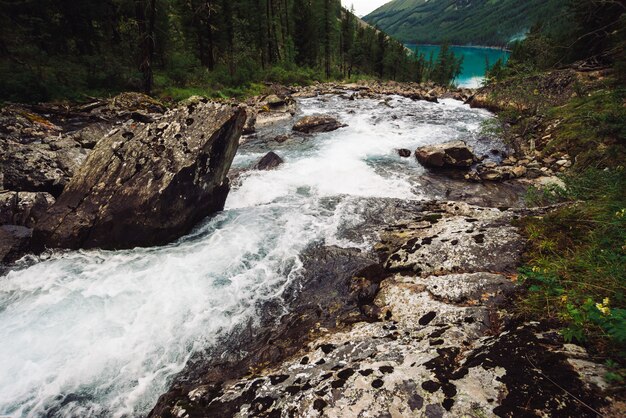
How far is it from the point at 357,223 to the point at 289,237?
229 centimetres

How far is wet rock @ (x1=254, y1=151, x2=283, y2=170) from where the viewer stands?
13.9 m

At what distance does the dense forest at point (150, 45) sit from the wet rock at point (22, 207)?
12213 mm

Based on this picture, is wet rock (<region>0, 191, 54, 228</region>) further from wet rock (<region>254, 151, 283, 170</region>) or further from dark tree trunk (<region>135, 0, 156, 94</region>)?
dark tree trunk (<region>135, 0, 156, 94</region>)

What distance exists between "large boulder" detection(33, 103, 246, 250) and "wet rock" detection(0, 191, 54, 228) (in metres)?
1.01

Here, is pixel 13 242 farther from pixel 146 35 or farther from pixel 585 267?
pixel 146 35

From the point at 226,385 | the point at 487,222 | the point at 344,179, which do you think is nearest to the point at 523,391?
the point at 226,385

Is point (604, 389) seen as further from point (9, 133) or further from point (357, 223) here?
point (9, 133)

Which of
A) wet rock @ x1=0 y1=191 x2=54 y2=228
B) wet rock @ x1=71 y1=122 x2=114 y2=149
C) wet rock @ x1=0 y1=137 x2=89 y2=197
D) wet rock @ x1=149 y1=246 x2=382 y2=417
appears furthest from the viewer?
wet rock @ x1=71 y1=122 x2=114 y2=149

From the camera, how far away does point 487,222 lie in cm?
693

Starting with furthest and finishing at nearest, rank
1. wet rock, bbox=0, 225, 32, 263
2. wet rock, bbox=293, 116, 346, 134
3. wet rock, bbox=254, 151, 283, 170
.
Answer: wet rock, bbox=293, 116, 346, 134 → wet rock, bbox=254, 151, 283, 170 → wet rock, bbox=0, 225, 32, 263

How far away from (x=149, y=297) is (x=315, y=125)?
635 inches

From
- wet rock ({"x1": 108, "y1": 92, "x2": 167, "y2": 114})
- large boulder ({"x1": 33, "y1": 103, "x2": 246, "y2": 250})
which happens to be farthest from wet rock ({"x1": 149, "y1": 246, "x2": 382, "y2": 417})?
wet rock ({"x1": 108, "y1": 92, "x2": 167, "y2": 114})

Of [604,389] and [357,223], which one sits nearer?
[604,389]

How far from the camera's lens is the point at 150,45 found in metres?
21.2
